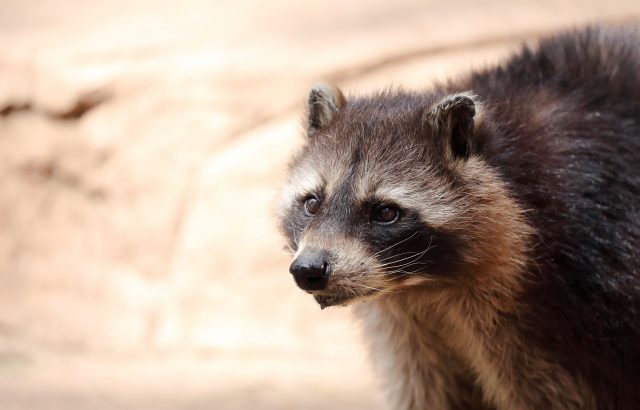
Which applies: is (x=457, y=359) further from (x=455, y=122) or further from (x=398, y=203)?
(x=455, y=122)

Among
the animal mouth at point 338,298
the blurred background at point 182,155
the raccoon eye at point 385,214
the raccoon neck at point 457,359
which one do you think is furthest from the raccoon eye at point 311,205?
the blurred background at point 182,155

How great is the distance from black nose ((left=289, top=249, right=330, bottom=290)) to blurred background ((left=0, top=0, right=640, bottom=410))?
286 centimetres

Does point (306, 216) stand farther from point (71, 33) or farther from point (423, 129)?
point (71, 33)

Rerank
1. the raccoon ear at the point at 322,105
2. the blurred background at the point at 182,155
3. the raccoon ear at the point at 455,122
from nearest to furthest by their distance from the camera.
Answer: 1. the raccoon ear at the point at 455,122
2. the raccoon ear at the point at 322,105
3. the blurred background at the point at 182,155

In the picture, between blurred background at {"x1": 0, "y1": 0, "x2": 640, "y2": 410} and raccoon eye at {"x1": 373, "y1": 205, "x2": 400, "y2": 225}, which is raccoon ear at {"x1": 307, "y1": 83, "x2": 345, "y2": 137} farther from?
blurred background at {"x1": 0, "y1": 0, "x2": 640, "y2": 410}

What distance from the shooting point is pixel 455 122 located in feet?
12.0

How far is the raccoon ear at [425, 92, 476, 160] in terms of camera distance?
3605 millimetres

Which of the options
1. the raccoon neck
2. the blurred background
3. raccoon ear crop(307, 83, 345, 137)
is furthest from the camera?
the blurred background

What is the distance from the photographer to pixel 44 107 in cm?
697

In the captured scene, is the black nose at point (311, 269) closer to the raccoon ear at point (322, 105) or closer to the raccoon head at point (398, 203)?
the raccoon head at point (398, 203)

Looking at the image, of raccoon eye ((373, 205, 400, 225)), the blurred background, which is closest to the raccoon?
raccoon eye ((373, 205, 400, 225))

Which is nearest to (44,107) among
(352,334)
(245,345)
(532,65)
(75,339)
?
(75,339)

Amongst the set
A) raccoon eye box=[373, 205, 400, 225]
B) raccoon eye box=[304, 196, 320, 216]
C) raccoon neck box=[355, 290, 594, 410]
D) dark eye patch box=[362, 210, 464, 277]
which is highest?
raccoon eye box=[304, 196, 320, 216]

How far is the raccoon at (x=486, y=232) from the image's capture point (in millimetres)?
3531
